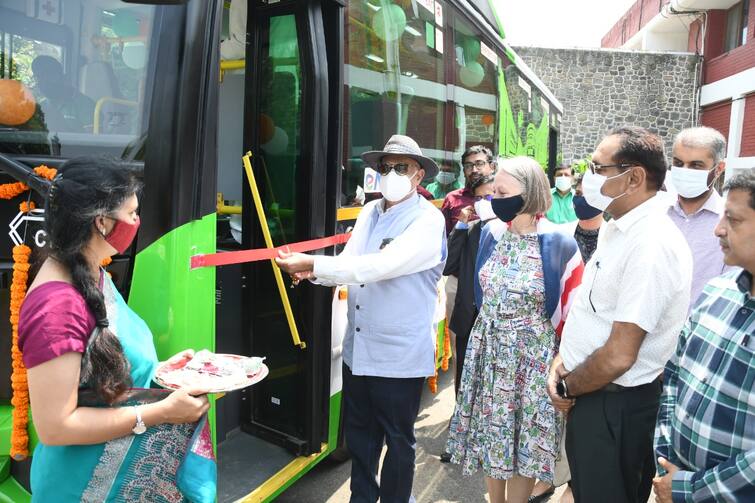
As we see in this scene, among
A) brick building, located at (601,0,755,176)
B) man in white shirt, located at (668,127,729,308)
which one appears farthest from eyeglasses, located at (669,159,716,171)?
brick building, located at (601,0,755,176)

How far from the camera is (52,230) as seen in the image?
1.62 metres

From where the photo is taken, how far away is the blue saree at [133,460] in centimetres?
169

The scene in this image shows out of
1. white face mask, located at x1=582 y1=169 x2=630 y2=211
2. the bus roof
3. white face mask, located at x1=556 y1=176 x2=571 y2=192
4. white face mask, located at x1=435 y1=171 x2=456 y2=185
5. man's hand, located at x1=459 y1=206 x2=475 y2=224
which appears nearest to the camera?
white face mask, located at x1=582 y1=169 x2=630 y2=211

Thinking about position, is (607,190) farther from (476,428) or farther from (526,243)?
(476,428)

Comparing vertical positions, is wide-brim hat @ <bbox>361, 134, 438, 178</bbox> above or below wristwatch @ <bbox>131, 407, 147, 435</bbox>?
above

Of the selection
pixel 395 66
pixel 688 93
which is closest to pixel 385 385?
pixel 395 66

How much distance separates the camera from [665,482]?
180 centimetres

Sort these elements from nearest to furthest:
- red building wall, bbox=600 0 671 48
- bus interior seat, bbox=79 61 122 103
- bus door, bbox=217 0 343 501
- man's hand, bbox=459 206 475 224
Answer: bus interior seat, bbox=79 61 122 103
bus door, bbox=217 0 343 501
man's hand, bbox=459 206 475 224
red building wall, bbox=600 0 671 48

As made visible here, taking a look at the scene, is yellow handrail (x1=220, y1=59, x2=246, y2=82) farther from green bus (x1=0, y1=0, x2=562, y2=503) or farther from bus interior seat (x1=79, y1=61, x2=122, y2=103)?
bus interior seat (x1=79, y1=61, x2=122, y2=103)

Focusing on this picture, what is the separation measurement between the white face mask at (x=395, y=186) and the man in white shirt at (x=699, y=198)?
4.51 feet

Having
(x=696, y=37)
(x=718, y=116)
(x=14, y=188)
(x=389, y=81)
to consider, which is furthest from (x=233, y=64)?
(x=696, y=37)

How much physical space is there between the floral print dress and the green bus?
83 cm

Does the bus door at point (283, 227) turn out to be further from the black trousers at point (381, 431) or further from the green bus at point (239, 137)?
the black trousers at point (381, 431)

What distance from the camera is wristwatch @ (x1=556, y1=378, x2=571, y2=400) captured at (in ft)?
7.85
